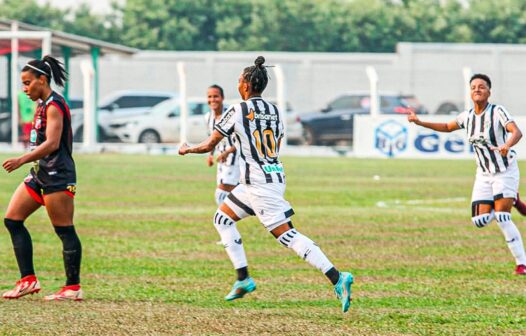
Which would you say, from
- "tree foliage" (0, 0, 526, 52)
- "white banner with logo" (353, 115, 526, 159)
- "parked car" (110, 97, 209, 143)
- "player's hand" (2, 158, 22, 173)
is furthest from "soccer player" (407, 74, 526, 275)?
"tree foliage" (0, 0, 526, 52)

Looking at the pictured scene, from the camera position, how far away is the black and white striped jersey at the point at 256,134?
10.4m

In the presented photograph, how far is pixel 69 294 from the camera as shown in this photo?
10.9m

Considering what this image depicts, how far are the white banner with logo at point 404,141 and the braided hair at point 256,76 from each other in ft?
93.3

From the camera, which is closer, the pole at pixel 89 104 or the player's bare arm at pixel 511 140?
the player's bare arm at pixel 511 140

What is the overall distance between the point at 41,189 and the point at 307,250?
89.4 inches

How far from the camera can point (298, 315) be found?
1012 centimetres

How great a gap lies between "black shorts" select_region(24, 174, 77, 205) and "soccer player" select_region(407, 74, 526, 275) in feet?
12.8

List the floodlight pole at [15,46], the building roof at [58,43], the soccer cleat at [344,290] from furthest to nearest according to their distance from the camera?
1. the building roof at [58,43]
2. the floodlight pole at [15,46]
3. the soccer cleat at [344,290]

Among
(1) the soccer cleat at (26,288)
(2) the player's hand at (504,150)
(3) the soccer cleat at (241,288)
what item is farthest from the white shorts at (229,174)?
(1) the soccer cleat at (26,288)

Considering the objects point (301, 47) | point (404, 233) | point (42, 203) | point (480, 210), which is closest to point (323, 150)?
point (404, 233)

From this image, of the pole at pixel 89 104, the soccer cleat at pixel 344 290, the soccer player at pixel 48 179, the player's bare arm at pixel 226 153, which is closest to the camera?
the soccer cleat at pixel 344 290

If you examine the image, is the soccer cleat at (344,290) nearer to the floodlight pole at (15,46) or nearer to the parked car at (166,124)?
the floodlight pole at (15,46)

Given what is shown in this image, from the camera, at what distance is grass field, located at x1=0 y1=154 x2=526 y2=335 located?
9711 mm

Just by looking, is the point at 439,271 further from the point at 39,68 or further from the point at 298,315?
the point at 39,68
